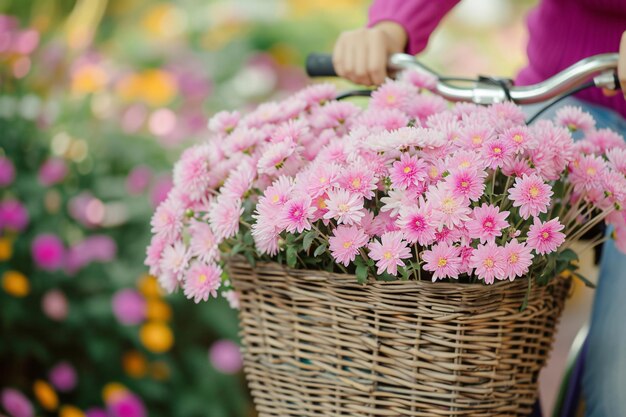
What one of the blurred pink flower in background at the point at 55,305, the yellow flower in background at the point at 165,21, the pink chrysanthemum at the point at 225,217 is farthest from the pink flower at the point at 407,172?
→ the yellow flower in background at the point at 165,21

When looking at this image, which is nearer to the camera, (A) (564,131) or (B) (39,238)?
(A) (564,131)

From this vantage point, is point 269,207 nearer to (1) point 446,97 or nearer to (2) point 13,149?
(1) point 446,97

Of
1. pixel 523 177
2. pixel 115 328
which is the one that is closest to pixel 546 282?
pixel 523 177

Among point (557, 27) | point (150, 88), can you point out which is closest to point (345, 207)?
point (557, 27)

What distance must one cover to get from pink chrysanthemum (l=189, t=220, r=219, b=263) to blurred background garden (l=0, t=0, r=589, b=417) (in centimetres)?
122

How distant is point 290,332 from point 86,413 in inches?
56.9

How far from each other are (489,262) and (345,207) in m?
0.17

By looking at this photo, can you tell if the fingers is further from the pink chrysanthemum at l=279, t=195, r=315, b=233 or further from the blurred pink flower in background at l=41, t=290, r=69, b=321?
the blurred pink flower in background at l=41, t=290, r=69, b=321

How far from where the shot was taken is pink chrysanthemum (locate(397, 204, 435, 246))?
Result: 95 cm

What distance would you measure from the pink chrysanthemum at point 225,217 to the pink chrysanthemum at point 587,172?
1.37ft

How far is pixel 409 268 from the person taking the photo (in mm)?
986

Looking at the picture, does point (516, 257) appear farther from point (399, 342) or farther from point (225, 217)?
point (225, 217)

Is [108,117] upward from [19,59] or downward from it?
downward

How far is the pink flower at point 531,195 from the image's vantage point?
965 mm
